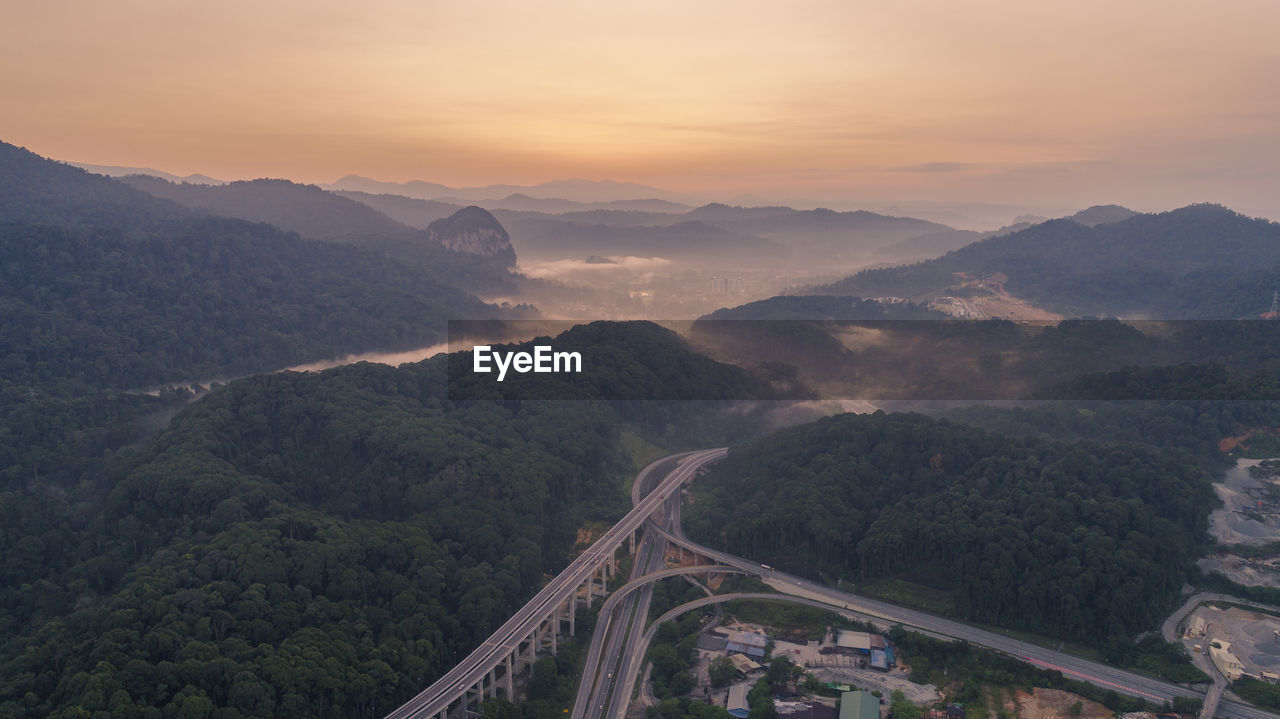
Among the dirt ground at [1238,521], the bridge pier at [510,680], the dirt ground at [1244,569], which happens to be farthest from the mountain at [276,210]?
the dirt ground at [1244,569]

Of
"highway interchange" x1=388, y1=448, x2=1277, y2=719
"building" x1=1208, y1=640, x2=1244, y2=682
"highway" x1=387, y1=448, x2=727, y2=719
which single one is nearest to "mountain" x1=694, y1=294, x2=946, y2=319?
"highway" x1=387, y1=448, x2=727, y2=719

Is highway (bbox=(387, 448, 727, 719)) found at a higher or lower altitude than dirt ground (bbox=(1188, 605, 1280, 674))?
lower

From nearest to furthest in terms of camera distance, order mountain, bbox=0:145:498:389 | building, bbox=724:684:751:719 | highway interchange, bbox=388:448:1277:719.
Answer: highway interchange, bbox=388:448:1277:719 → building, bbox=724:684:751:719 → mountain, bbox=0:145:498:389

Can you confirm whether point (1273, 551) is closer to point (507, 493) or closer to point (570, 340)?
point (507, 493)

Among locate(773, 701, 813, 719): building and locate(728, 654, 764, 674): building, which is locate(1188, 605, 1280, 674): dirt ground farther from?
locate(728, 654, 764, 674): building

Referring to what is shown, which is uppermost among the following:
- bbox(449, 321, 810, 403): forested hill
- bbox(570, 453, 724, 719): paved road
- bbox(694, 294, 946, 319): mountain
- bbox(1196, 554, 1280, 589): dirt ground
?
bbox(694, 294, 946, 319): mountain

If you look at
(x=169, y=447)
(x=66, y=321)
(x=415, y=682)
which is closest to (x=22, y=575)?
(x=169, y=447)

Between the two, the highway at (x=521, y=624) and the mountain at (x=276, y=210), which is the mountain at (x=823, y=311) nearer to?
the highway at (x=521, y=624)

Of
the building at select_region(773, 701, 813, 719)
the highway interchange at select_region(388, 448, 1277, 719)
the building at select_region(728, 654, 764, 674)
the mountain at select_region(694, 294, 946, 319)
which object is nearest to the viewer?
the building at select_region(773, 701, 813, 719)
